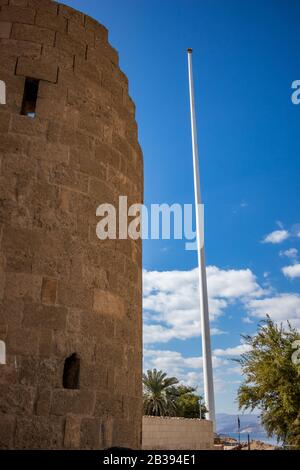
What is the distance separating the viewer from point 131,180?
5824 millimetres

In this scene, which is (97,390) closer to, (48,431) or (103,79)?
(48,431)

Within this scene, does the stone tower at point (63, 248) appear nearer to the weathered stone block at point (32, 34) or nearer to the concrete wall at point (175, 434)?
the weathered stone block at point (32, 34)

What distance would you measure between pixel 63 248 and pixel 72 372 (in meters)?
1.27

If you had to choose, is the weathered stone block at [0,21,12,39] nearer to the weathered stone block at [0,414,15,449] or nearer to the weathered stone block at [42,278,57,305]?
the weathered stone block at [42,278,57,305]

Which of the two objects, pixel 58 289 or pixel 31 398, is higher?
pixel 58 289

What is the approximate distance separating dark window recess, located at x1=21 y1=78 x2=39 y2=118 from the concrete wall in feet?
48.1

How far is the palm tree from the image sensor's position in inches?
1395

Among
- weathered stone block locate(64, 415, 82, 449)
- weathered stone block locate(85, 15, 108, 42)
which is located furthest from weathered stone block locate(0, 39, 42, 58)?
weathered stone block locate(64, 415, 82, 449)

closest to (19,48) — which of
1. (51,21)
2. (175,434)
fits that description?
(51,21)

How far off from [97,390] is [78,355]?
1.45 ft

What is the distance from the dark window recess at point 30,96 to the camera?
4.92 meters

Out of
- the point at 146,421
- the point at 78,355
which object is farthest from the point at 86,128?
the point at 146,421

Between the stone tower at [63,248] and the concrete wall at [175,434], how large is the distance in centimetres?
1267
